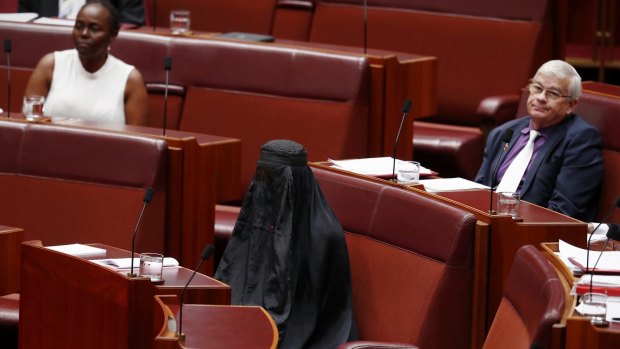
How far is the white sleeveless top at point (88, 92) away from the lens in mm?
2072

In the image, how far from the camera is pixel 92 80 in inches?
82.6

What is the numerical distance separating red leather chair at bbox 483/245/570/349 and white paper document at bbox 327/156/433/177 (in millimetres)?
409

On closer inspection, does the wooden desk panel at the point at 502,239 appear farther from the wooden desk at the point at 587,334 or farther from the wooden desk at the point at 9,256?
the wooden desk at the point at 9,256

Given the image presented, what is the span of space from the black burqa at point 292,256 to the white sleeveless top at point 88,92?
1.86 feet

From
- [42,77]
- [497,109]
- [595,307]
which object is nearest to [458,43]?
[497,109]

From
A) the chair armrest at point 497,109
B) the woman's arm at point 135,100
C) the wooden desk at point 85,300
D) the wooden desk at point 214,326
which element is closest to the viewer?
the wooden desk at point 214,326

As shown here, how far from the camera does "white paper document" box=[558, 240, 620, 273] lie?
4.02 ft

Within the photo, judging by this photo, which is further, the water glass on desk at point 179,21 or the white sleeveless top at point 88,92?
the water glass on desk at point 179,21

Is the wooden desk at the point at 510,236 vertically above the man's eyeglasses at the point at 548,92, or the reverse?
the man's eyeglasses at the point at 548,92

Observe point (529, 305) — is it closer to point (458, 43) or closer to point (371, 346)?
point (371, 346)

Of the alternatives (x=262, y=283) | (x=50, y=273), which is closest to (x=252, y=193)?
(x=262, y=283)

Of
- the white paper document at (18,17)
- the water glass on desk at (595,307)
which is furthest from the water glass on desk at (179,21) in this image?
the water glass on desk at (595,307)

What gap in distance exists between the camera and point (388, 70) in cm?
206

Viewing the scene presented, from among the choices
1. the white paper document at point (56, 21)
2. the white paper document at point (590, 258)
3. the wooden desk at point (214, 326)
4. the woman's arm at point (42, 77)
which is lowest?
the wooden desk at point (214, 326)
